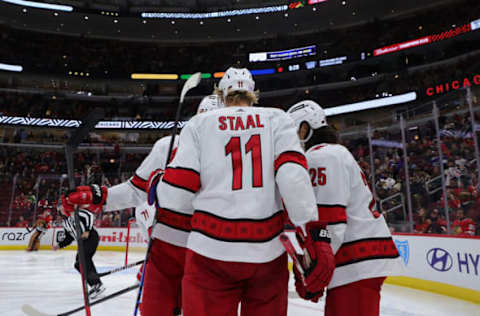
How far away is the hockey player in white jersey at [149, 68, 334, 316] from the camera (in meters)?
1.18

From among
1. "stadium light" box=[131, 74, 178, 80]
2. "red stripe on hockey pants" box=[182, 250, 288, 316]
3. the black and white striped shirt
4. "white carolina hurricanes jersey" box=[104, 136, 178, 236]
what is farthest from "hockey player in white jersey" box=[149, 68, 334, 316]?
"stadium light" box=[131, 74, 178, 80]

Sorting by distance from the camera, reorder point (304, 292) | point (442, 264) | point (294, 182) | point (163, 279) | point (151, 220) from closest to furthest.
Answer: point (294, 182) → point (304, 292) → point (163, 279) → point (151, 220) → point (442, 264)

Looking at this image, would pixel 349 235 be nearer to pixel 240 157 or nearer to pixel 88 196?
pixel 240 157

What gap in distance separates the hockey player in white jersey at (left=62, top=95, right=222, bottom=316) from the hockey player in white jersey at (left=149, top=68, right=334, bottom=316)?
0.49 metres

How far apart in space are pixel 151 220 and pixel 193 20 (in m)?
22.2

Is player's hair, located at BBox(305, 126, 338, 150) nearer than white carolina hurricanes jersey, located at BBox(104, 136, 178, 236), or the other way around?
player's hair, located at BBox(305, 126, 338, 150)

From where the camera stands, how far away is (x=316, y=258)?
4.06 feet

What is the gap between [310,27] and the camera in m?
22.4

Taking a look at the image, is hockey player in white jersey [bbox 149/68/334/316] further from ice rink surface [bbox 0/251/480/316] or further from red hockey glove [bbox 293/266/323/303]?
ice rink surface [bbox 0/251/480/316]

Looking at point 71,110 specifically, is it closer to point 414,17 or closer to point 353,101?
point 353,101

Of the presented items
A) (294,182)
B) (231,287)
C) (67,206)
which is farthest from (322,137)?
(67,206)

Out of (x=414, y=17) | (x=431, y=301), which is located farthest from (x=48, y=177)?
(x=414, y=17)

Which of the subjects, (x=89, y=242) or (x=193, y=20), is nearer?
(x=89, y=242)

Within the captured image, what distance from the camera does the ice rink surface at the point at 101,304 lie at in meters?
3.89
